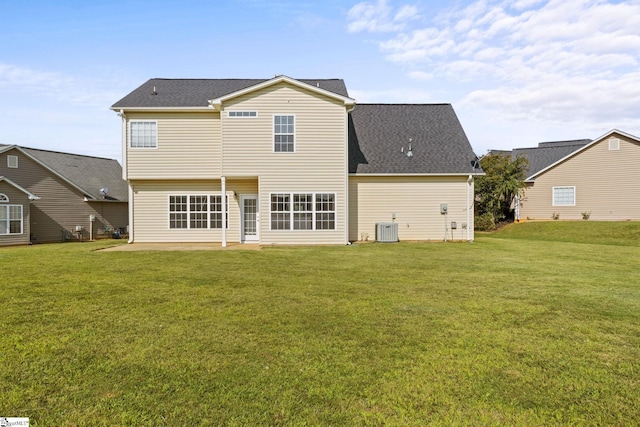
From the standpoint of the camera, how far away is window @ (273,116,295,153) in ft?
54.2

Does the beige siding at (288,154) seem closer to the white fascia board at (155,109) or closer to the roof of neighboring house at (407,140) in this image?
the white fascia board at (155,109)

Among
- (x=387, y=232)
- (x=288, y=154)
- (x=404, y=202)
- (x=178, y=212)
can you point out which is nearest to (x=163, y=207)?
(x=178, y=212)

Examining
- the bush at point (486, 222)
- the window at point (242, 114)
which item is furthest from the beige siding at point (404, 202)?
the bush at point (486, 222)

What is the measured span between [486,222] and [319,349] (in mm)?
24077

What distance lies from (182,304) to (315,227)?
10.7m

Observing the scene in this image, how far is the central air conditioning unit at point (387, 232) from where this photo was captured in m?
17.5

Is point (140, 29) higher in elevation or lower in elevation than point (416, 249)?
higher

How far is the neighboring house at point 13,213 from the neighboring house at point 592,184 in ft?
102

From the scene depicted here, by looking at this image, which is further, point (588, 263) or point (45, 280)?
point (588, 263)

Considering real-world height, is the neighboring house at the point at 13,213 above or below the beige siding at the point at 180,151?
below

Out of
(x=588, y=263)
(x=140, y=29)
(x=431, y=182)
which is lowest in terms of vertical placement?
(x=588, y=263)

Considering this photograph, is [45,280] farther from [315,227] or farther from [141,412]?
[315,227]

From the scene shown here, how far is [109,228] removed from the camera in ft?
81.8

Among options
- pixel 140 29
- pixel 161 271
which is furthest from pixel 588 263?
pixel 140 29
